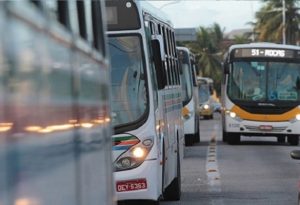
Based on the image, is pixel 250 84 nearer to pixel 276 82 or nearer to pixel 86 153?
pixel 276 82

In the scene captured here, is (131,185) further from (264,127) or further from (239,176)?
(264,127)

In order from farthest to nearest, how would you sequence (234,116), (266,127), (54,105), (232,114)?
(232,114)
(234,116)
(266,127)
(54,105)

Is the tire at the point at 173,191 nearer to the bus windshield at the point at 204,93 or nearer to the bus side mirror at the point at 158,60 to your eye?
the bus side mirror at the point at 158,60

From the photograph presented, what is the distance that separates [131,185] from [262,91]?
18.3m

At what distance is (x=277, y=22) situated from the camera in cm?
8300

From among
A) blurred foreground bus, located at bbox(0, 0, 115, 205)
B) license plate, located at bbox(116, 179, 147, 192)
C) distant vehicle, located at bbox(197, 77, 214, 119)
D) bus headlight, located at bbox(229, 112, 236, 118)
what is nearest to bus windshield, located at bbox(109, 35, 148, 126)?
license plate, located at bbox(116, 179, 147, 192)

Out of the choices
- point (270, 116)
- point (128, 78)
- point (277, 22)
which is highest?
point (277, 22)

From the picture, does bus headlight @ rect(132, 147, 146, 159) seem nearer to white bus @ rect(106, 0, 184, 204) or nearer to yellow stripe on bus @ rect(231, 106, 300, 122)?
white bus @ rect(106, 0, 184, 204)

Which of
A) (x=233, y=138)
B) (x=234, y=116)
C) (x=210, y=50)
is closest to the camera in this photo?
(x=234, y=116)

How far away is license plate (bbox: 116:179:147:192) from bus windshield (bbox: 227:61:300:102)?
1820 cm

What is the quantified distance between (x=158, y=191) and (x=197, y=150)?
1529 cm

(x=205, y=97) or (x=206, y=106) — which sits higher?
(x=205, y=97)

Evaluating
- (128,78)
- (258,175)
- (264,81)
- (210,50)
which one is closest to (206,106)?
(264,81)

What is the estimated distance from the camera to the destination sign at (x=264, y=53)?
2800 centimetres
